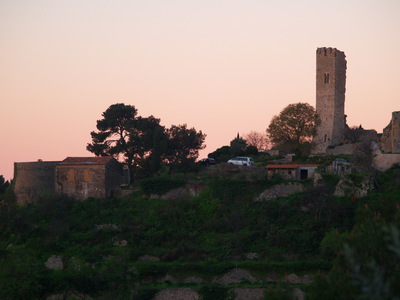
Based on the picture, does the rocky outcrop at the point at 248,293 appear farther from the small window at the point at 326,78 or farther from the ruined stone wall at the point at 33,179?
the small window at the point at 326,78

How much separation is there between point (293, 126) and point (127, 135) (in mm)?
12666

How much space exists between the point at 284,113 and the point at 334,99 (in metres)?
4.79

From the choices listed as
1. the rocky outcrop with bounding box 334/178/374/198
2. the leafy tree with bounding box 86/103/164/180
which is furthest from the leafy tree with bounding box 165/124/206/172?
the rocky outcrop with bounding box 334/178/374/198

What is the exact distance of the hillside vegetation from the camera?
36.3 m

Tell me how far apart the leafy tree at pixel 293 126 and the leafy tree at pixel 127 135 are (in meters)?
8.79

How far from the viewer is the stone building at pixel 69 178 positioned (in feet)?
154

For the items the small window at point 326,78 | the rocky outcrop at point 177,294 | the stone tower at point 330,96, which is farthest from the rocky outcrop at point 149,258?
the small window at point 326,78

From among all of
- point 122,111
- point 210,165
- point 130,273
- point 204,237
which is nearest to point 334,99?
point 210,165

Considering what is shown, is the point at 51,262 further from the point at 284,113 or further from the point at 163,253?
the point at 284,113

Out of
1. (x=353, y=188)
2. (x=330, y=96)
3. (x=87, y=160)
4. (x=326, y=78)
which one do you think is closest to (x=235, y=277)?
(x=353, y=188)

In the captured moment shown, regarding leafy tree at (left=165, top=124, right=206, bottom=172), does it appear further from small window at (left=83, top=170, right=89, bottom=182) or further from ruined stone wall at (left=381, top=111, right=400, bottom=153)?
ruined stone wall at (left=381, top=111, right=400, bottom=153)

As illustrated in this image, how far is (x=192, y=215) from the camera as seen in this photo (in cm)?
4334

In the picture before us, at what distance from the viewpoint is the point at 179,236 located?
135 feet

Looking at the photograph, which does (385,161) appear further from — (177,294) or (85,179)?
(85,179)
